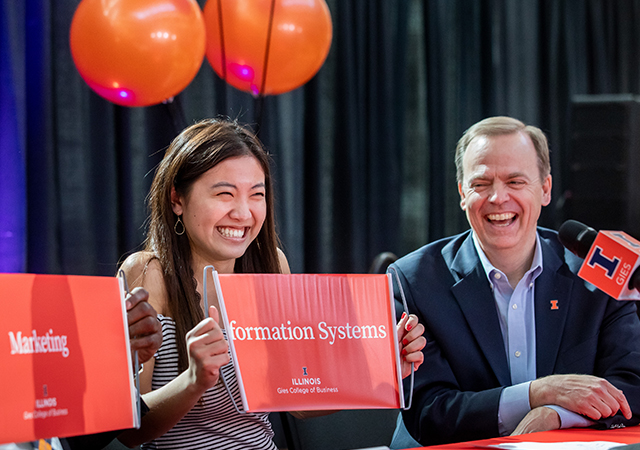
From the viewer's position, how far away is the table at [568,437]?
1.50m

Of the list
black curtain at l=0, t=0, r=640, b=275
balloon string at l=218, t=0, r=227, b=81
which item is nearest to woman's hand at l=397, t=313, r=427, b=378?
balloon string at l=218, t=0, r=227, b=81

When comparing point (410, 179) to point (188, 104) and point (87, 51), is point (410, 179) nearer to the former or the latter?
point (188, 104)

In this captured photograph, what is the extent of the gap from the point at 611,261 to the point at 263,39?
182 centimetres

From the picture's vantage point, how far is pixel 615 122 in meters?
3.52

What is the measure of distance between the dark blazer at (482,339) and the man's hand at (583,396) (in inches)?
5.6

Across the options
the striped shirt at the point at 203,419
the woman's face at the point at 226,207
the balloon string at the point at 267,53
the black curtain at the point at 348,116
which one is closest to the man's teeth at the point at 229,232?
the woman's face at the point at 226,207

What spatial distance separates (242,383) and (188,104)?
8.63 ft

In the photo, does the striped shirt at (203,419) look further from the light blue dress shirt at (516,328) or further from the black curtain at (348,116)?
the black curtain at (348,116)

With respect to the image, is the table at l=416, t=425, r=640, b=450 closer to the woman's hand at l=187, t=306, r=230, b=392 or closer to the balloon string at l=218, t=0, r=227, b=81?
the woman's hand at l=187, t=306, r=230, b=392

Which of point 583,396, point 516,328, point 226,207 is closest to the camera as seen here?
point 583,396

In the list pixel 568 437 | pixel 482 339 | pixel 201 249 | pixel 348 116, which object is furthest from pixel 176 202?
pixel 348 116

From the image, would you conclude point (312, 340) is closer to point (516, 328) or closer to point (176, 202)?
point (176, 202)

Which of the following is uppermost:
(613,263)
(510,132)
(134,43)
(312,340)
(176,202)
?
(134,43)

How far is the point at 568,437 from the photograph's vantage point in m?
1.58
